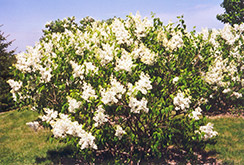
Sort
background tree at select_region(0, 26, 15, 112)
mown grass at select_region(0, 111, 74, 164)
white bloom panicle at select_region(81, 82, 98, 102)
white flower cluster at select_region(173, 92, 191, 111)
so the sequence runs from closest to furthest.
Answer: white flower cluster at select_region(173, 92, 191, 111)
white bloom panicle at select_region(81, 82, 98, 102)
mown grass at select_region(0, 111, 74, 164)
background tree at select_region(0, 26, 15, 112)

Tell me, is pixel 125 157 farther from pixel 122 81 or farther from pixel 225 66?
pixel 225 66

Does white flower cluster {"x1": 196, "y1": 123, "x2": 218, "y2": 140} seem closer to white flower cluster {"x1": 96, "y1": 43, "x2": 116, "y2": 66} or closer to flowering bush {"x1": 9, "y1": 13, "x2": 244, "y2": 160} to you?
flowering bush {"x1": 9, "y1": 13, "x2": 244, "y2": 160}

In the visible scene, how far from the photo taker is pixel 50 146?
10156mm

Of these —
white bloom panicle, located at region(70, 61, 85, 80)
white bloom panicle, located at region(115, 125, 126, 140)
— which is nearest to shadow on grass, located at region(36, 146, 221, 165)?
white bloom panicle, located at region(115, 125, 126, 140)

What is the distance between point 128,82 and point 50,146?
512 centimetres

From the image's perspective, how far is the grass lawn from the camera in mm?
8648

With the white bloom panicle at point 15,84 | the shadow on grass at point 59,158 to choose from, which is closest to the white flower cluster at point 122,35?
the white bloom panicle at point 15,84

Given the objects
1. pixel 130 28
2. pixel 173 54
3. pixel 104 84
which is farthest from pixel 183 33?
pixel 104 84

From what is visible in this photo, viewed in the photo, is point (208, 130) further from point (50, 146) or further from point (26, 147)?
point (26, 147)

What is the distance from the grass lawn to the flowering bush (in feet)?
4.58

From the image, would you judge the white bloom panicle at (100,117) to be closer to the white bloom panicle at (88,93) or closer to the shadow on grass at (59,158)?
the white bloom panicle at (88,93)

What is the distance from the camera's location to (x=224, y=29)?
8.98 m

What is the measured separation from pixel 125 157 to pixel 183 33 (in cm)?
421

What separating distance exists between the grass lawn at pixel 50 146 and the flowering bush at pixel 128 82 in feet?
4.58
